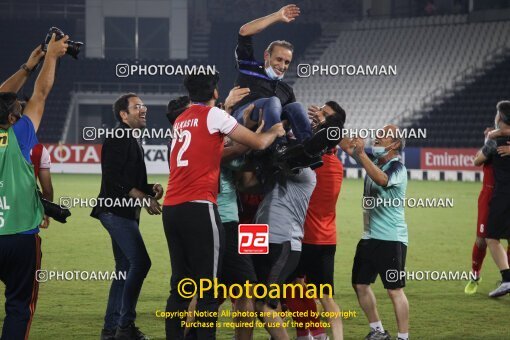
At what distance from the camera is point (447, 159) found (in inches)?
1283

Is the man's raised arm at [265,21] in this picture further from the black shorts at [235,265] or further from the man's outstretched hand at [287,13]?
the black shorts at [235,265]

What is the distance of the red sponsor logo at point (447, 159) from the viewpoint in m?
31.8

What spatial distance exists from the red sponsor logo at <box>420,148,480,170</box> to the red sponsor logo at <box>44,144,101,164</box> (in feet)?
40.6

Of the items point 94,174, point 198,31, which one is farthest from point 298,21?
point 94,174

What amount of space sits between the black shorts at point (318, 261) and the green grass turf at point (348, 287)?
41.2 inches

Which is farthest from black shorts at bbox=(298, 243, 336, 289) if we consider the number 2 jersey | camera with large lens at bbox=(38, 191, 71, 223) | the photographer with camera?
the photographer with camera

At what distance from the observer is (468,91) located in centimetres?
3775

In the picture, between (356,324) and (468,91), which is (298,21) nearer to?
(468,91)

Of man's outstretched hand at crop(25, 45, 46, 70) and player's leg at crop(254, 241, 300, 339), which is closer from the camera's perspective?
man's outstretched hand at crop(25, 45, 46, 70)

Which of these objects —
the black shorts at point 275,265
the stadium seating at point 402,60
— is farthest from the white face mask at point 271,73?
the stadium seating at point 402,60

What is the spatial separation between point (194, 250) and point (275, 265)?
84 cm

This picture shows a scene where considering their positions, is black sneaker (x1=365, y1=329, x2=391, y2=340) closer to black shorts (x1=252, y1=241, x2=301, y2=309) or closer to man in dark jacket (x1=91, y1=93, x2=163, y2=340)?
black shorts (x1=252, y1=241, x2=301, y2=309)

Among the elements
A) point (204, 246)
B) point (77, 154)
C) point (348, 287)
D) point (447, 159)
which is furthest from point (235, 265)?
point (77, 154)

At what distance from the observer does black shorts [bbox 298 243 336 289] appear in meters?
8.09
